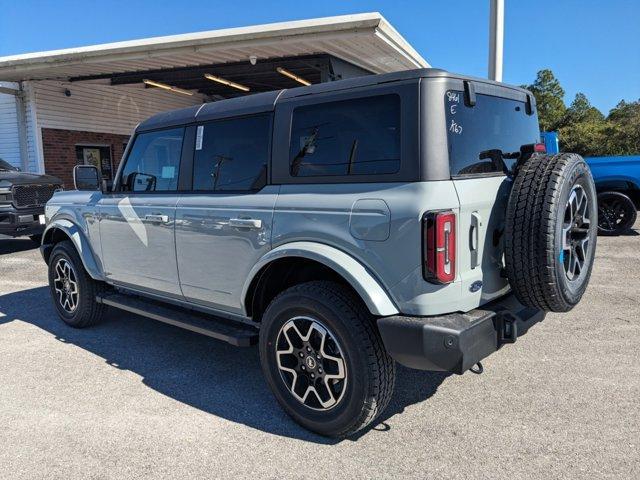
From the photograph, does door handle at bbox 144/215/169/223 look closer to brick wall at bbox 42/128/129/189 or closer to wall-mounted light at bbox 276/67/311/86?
wall-mounted light at bbox 276/67/311/86

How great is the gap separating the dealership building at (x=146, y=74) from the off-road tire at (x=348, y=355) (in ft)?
20.5

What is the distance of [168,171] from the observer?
12.9 feet

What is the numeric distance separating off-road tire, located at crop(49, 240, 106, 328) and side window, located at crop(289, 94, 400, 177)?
9.11ft

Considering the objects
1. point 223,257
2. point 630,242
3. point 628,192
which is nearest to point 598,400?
point 223,257

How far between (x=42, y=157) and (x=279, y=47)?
7.93 m

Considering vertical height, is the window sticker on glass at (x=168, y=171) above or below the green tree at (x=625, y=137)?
below

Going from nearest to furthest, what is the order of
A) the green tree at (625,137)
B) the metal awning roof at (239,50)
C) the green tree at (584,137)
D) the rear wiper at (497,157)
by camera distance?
the rear wiper at (497,157), the metal awning roof at (239,50), the green tree at (625,137), the green tree at (584,137)

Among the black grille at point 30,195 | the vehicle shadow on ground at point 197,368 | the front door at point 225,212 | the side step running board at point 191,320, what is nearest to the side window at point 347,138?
the front door at point 225,212

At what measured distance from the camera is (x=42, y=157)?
44.3ft

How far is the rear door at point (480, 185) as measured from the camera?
2.58m

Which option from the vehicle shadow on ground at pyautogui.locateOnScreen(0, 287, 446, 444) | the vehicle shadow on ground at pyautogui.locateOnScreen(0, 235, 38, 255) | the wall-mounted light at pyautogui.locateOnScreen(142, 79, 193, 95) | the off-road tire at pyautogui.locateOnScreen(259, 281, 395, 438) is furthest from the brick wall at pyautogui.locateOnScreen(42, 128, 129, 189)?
the off-road tire at pyautogui.locateOnScreen(259, 281, 395, 438)

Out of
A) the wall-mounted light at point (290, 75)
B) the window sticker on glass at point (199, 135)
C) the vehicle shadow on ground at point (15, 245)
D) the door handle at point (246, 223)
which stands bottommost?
the vehicle shadow on ground at point (15, 245)

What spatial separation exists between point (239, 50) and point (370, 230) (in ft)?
27.3

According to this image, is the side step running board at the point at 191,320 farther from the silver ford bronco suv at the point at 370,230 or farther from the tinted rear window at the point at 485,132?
the tinted rear window at the point at 485,132
